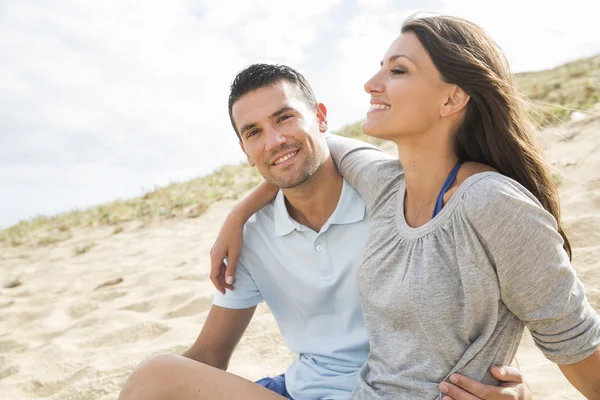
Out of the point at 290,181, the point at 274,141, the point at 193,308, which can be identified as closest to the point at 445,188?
the point at 290,181

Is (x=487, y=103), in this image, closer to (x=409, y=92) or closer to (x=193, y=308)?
(x=409, y=92)

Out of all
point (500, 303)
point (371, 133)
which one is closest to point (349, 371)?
point (500, 303)

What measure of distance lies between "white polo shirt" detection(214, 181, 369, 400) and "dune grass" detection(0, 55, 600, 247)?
5.73 meters

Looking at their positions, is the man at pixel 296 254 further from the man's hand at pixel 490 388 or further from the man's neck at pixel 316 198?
the man's hand at pixel 490 388

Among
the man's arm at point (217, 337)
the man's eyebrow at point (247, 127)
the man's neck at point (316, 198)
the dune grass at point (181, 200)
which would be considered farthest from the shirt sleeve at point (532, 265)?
the dune grass at point (181, 200)

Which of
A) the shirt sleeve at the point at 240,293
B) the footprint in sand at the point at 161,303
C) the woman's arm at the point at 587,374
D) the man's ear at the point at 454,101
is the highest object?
the man's ear at the point at 454,101

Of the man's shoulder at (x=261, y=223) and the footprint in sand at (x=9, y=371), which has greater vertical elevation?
the man's shoulder at (x=261, y=223)

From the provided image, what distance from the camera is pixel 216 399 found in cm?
226

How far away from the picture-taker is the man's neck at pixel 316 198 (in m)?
2.76

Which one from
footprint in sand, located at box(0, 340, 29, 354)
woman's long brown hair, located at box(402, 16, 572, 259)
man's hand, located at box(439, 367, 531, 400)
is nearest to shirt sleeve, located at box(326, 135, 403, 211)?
woman's long brown hair, located at box(402, 16, 572, 259)

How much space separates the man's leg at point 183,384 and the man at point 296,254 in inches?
0.7

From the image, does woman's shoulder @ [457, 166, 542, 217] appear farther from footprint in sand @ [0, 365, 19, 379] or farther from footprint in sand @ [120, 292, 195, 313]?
footprint in sand @ [0, 365, 19, 379]

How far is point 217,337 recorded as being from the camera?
2811 mm

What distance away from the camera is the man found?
8.32 feet
